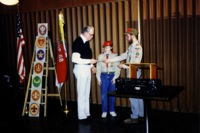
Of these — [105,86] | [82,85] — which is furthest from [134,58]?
[82,85]

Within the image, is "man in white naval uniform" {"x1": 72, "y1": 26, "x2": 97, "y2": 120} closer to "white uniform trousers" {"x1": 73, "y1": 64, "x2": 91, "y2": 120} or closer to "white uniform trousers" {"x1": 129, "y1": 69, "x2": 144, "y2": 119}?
"white uniform trousers" {"x1": 73, "y1": 64, "x2": 91, "y2": 120}

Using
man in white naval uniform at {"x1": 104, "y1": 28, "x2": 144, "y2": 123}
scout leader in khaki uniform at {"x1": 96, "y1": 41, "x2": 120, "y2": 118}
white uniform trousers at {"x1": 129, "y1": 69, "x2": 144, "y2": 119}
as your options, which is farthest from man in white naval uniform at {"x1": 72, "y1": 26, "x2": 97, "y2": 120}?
white uniform trousers at {"x1": 129, "y1": 69, "x2": 144, "y2": 119}

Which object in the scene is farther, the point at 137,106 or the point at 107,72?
the point at 107,72

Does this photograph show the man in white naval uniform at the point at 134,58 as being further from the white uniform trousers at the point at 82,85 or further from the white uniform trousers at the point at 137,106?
the white uniform trousers at the point at 82,85

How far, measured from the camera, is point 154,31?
16.4 ft

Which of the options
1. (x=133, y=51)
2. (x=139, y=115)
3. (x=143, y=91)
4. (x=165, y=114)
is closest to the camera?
(x=143, y=91)

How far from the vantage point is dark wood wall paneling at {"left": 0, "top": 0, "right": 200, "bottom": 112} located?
474cm

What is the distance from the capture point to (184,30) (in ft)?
15.5

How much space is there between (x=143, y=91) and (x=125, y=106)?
2.32 metres

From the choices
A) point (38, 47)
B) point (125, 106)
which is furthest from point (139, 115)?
point (38, 47)

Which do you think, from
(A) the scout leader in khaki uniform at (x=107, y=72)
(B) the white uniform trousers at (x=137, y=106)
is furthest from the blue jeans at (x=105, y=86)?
(B) the white uniform trousers at (x=137, y=106)

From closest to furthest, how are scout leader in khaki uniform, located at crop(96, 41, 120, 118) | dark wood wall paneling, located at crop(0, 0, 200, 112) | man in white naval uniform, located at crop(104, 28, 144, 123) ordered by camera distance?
man in white naval uniform, located at crop(104, 28, 144, 123), scout leader in khaki uniform, located at crop(96, 41, 120, 118), dark wood wall paneling, located at crop(0, 0, 200, 112)

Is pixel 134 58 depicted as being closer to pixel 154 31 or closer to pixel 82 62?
pixel 82 62

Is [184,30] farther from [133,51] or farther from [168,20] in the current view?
[133,51]
